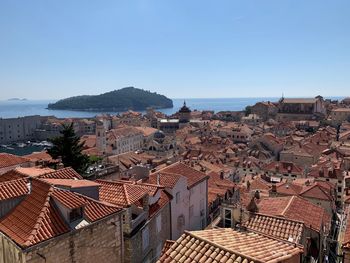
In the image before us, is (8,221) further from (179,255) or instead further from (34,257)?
(179,255)

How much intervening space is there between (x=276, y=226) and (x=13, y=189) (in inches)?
372

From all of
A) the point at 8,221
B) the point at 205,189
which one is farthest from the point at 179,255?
the point at 205,189

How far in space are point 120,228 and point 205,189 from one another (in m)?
10.6

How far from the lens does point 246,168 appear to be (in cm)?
5656

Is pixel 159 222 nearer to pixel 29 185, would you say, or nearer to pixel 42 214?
pixel 29 185

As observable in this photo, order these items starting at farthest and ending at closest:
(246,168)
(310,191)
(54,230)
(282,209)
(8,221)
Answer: (246,168), (310,191), (282,209), (8,221), (54,230)

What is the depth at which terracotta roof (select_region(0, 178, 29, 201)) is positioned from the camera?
1169 centimetres

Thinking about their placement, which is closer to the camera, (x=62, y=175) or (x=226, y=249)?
(x=226, y=249)

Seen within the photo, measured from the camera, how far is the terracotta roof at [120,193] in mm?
13922

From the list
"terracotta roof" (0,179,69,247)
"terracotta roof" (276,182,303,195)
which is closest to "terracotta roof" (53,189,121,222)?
"terracotta roof" (0,179,69,247)

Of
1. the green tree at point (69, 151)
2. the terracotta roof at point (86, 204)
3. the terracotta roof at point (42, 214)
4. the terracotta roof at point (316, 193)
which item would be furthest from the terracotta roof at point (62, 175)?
the terracotta roof at point (316, 193)

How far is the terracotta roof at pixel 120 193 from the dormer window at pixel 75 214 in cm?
232

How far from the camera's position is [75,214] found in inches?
445

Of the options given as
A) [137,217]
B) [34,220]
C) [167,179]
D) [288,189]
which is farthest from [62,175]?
[288,189]
